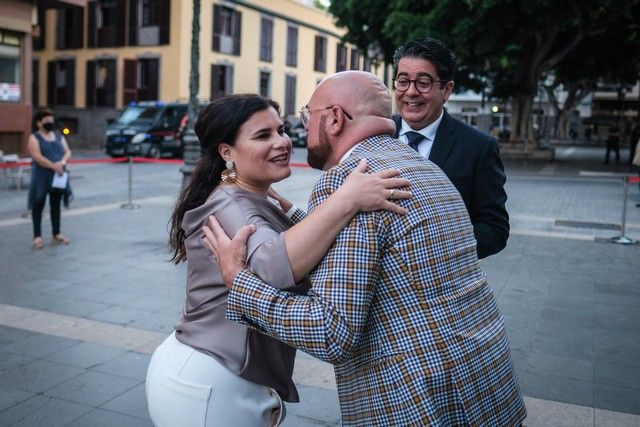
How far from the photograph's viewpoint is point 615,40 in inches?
1041

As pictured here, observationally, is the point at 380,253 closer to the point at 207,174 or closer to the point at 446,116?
the point at 207,174

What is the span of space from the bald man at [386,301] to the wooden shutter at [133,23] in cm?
3355

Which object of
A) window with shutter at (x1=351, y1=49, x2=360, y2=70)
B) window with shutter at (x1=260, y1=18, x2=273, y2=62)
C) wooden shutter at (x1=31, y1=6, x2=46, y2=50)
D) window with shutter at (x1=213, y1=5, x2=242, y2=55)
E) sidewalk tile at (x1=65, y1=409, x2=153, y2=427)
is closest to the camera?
sidewalk tile at (x1=65, y1=409, x2=153, y2=427)

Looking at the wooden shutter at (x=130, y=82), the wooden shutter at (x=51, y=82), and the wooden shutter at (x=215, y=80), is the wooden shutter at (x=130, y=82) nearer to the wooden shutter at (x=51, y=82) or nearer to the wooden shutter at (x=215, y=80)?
the wooden shutter at (x=215, y=80)

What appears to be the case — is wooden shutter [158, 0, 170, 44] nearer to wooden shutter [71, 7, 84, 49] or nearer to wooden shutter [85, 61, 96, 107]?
wooden shutter [85, 61, 96, 107]

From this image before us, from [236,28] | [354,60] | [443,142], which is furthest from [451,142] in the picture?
[354,60]

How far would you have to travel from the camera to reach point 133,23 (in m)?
33.0

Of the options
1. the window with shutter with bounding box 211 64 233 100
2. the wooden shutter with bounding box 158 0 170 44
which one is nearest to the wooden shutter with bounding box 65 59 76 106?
the wooden shutter with bounding box 158 0 170 44

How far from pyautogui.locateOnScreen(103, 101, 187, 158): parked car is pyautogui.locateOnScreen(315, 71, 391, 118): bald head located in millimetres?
23048

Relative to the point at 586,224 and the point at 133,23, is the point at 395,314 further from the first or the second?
the point at 133,23

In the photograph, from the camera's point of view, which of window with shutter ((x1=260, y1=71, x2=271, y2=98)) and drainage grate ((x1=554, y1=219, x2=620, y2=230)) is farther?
window with shutter ((x1=260, y1=71, x2=271, y2=98))

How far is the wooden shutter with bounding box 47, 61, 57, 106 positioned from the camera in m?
35.7

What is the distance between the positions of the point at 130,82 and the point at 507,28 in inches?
758

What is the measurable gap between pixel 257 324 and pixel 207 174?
702mm
